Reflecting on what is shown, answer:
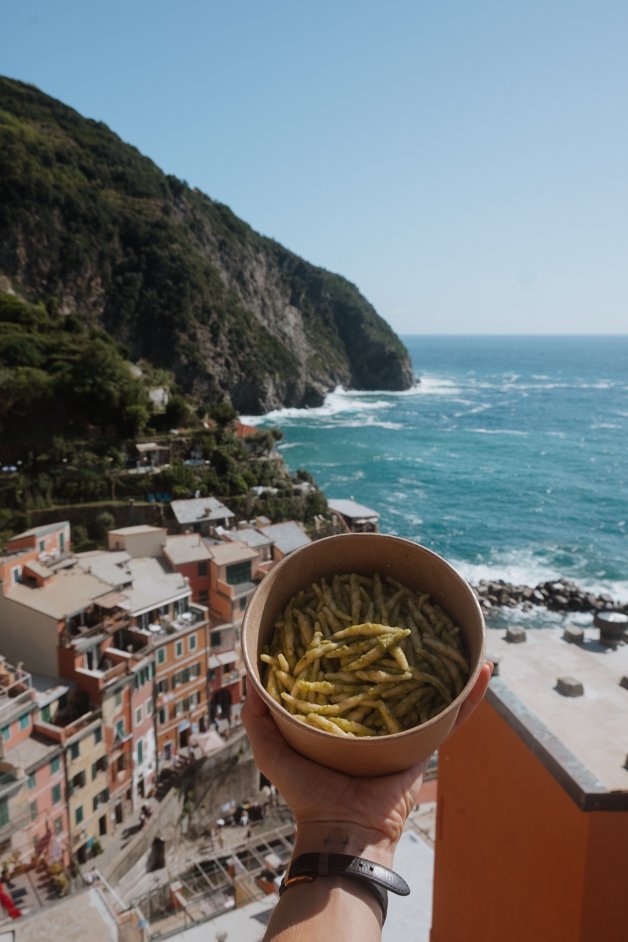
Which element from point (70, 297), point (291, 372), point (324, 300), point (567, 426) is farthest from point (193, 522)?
point (324, 300)

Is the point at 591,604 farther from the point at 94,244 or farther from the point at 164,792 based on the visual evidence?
the point at 94,244

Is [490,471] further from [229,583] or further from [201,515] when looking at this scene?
[229,583]

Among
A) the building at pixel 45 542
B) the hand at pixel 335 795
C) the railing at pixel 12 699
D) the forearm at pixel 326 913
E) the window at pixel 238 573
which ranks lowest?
the window at pixel 238 573

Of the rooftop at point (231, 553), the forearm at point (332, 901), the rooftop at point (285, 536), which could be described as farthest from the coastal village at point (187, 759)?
the forearm at point (332, 901)

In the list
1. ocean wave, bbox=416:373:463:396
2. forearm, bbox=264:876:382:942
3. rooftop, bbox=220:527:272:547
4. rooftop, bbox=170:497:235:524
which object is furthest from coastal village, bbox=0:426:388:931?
ocean wave, bbox=416:373:463:396

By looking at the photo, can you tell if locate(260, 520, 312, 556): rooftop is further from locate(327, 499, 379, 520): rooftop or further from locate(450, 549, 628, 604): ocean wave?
locate(450, 549, 628, 604): ocean wave

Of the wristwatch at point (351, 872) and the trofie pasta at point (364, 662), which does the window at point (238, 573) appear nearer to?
the trofie pasta at point (364, 662)

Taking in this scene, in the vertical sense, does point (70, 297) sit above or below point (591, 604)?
above
